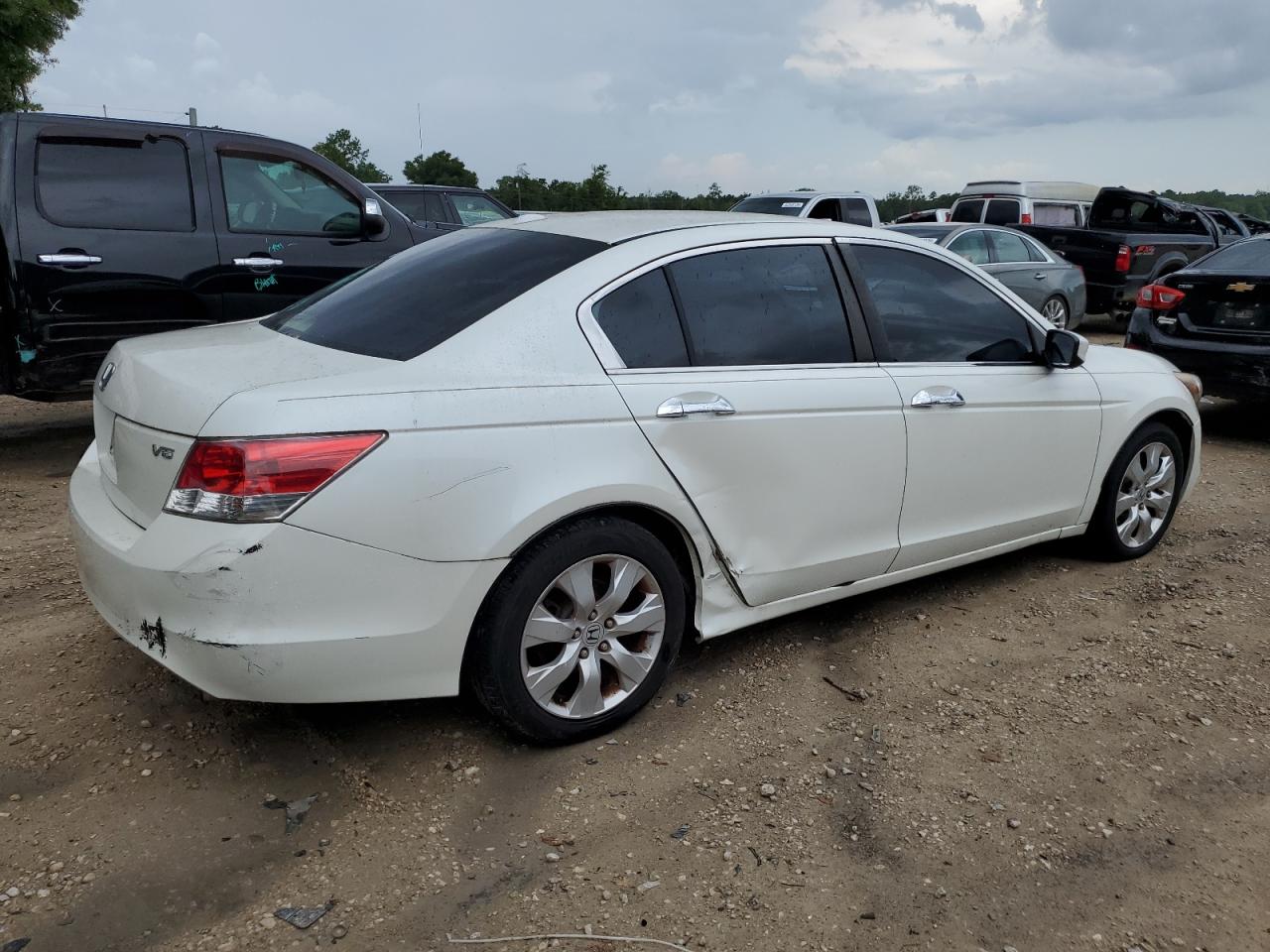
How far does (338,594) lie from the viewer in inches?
105

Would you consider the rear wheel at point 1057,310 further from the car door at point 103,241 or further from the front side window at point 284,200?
the car door at point 103,241

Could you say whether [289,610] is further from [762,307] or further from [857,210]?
[857,210]

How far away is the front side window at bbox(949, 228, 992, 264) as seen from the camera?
1141 cm

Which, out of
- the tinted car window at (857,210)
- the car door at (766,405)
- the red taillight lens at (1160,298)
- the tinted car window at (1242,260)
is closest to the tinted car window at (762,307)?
the car door at (766,405)

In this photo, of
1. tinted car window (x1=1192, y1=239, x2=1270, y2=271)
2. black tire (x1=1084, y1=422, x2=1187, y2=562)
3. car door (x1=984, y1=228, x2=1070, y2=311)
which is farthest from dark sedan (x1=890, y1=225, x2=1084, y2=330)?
black tire (x1=1084, y1=422, x2=1187, y2=562)

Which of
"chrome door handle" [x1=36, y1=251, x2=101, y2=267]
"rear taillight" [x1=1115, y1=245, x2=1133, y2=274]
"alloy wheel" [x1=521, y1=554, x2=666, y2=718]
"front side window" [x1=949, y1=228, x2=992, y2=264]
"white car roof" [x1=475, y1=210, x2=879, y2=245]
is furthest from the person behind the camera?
"rear taillight" [x1=1115, y1=245, x2=1133, y2=274]

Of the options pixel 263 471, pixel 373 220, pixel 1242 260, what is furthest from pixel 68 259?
pixel 1242 260

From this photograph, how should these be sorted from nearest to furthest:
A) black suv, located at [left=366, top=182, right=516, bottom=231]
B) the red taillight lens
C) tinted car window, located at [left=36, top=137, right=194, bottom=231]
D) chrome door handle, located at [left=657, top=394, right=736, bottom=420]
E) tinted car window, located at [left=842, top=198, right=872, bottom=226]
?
chrome door handle, located at [left=657, top=394, right=736, bottom=420] → tinted car window, located at [left=36, top=137, right=194, bottom=231] → the red taillight lens → black suv, located at [left=366, top=182, right=516, bottom=231] → tinted car window, located at [left=842, top=198, right=872, bottom=226]

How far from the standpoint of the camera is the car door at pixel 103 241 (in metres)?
5.69

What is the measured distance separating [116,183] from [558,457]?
438 cm

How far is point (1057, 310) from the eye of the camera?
40.9 ft

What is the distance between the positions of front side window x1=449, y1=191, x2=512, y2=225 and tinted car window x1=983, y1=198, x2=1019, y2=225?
902 centimetres

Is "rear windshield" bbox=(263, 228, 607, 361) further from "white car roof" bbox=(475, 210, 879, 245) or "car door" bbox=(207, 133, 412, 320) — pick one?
"car door" bbox=(207, 133, 412, 320)

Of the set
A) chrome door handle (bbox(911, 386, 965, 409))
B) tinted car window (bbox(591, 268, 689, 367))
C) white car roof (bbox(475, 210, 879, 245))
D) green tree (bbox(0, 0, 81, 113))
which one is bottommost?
chrome door handle (bbox(911, 386, 965, 409))
